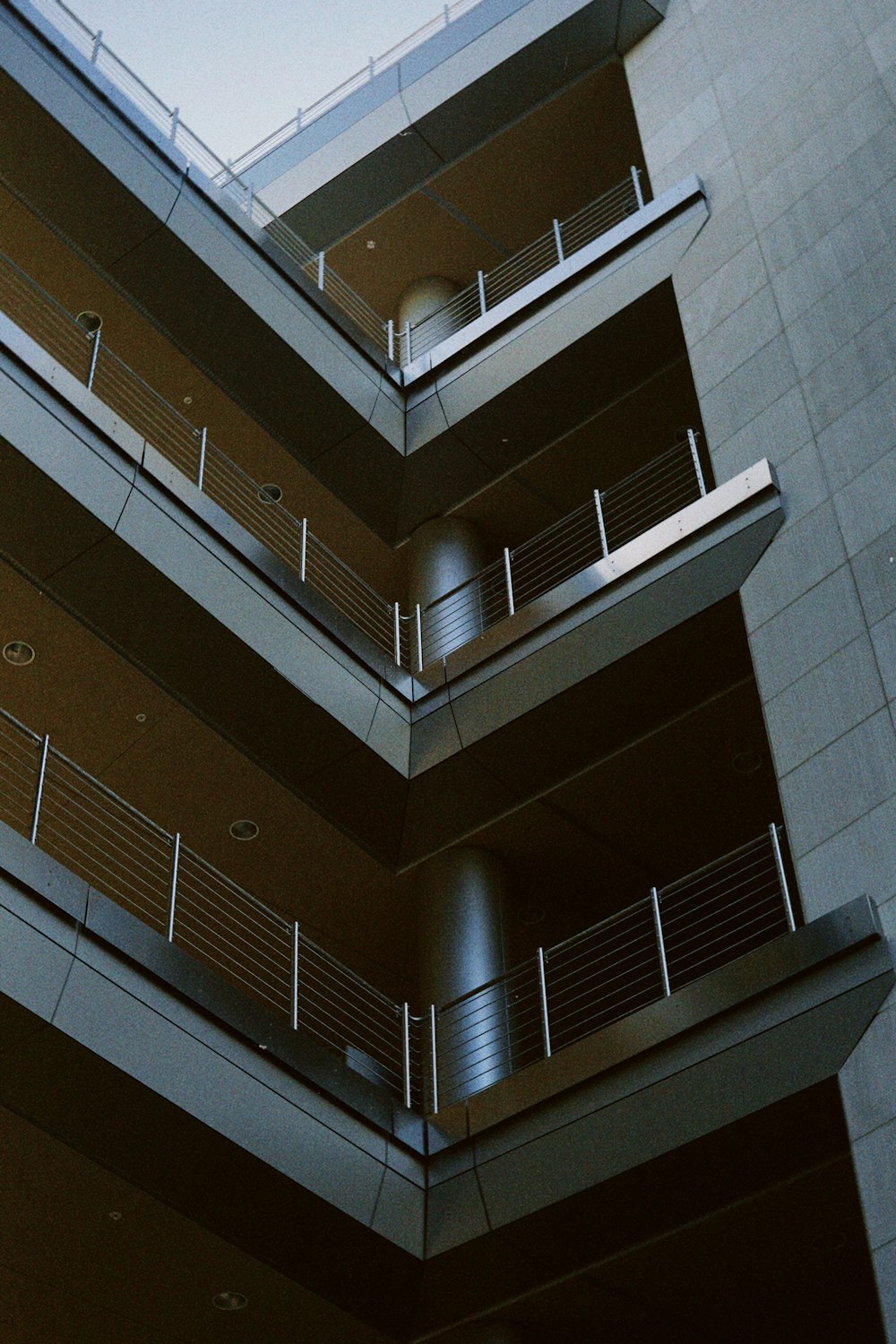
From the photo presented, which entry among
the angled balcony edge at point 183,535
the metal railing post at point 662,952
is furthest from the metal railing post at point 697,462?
the metal railing post at point 662,952

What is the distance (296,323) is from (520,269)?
111 inches

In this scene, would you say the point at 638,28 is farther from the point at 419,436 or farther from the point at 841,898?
the point at 841,898

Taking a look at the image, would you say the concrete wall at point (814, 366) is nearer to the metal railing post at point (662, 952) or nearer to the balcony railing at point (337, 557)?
the metal railing post at point (662, 952)

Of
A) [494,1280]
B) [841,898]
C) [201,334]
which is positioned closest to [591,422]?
[201,334]

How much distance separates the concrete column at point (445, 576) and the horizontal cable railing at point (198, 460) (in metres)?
0.30

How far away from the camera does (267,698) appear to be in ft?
25.9

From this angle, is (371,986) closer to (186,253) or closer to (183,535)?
(183,535)

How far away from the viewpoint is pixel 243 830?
849 cm

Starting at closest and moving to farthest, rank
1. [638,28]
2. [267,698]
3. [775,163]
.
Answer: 1. [267,698]
2. [775,163]
3. [638,28]

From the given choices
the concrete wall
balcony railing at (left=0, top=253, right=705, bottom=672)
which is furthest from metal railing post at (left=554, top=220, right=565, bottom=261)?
balcony railing at (left=0, top=253, right=705, bottom=672)

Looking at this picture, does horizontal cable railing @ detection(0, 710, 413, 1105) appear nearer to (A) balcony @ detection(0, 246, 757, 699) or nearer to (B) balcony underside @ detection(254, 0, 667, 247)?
(A) balcony @ detection(0, 246, 757, 699)

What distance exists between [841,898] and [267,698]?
3.27 metres

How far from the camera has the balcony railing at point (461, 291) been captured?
35.7 ft

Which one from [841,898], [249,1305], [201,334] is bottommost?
[249,1305]
